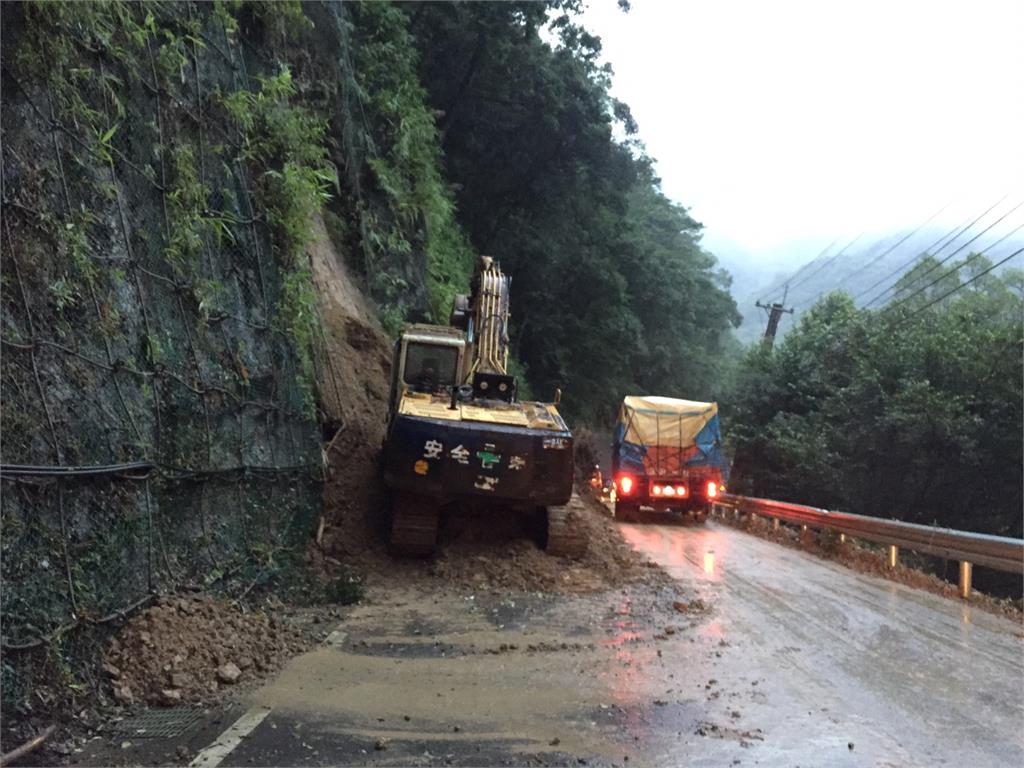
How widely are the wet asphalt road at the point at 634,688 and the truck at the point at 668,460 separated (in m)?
11.2

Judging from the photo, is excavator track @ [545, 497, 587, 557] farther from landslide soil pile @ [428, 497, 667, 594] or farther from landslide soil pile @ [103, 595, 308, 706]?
landslide soil pile @ [103, 595, 308, 706]

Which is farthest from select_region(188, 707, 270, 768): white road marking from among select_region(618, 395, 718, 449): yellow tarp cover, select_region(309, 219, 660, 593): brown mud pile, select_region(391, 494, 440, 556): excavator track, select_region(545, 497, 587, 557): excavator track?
select_region(618, 395, 718, 449): yellow tarp cover

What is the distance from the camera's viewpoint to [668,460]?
2155cm

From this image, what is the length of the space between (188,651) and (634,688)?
3.20 meters

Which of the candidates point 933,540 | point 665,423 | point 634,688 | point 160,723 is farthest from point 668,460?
point 160,723

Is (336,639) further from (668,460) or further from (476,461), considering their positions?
(668,460)

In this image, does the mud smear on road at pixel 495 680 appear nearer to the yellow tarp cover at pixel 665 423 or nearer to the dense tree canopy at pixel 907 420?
the yellow tarp cover at pixel 665 423

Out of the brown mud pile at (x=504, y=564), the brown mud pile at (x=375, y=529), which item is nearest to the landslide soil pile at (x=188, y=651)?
the brown mud pile at (x=375, y=529)

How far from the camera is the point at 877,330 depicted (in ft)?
90.2

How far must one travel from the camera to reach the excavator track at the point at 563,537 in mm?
11688

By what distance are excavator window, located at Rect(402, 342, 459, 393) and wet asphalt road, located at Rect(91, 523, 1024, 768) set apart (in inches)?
152

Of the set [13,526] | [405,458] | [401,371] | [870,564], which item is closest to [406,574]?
[405,458]

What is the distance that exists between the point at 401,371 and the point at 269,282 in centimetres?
305

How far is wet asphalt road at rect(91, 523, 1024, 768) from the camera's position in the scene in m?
5.02
